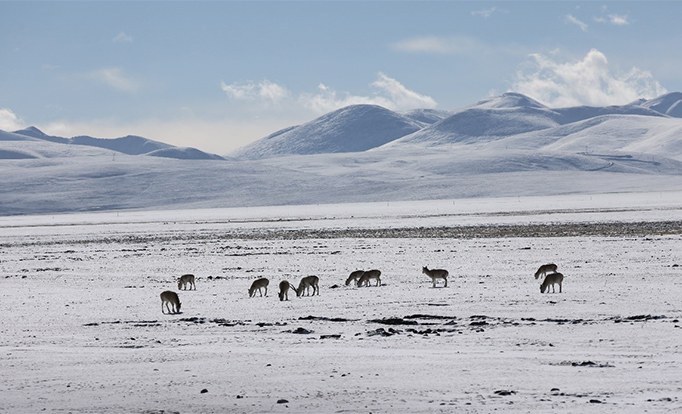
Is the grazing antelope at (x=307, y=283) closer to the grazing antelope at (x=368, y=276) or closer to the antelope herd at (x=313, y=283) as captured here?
the antelope herd at (x=313, y=283)

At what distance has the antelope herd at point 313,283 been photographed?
599 inches

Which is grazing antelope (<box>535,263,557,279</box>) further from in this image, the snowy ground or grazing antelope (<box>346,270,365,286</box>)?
grazing antelope (<box>346,270,365,286</box>)

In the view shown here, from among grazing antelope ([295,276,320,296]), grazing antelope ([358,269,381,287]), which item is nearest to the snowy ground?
grazing antelope ([358,269,381,287])

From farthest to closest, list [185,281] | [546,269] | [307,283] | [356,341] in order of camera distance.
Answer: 1. [185,281]
2. [546,269]
3. [307,283]
4. [356,341]

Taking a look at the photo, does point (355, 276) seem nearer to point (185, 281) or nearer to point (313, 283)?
point (313, 283)

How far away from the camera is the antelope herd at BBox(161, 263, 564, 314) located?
15.2 meters

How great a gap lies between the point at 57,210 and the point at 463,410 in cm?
15421

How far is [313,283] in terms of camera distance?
17.3m

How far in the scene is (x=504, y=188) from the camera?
147 metres

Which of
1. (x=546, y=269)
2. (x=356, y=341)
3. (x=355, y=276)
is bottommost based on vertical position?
(x=356, y=341)

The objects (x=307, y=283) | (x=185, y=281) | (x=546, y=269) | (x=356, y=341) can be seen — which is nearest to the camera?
(x=356, y=341)

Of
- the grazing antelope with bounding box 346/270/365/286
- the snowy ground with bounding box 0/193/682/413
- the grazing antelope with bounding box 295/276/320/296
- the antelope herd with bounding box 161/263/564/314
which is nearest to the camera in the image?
the snowy ground with bounding box 0/193/682/413

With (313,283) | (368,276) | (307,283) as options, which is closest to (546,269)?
(368,276)

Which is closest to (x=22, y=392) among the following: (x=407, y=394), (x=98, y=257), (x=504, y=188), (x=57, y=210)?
(x=407, y=394)
